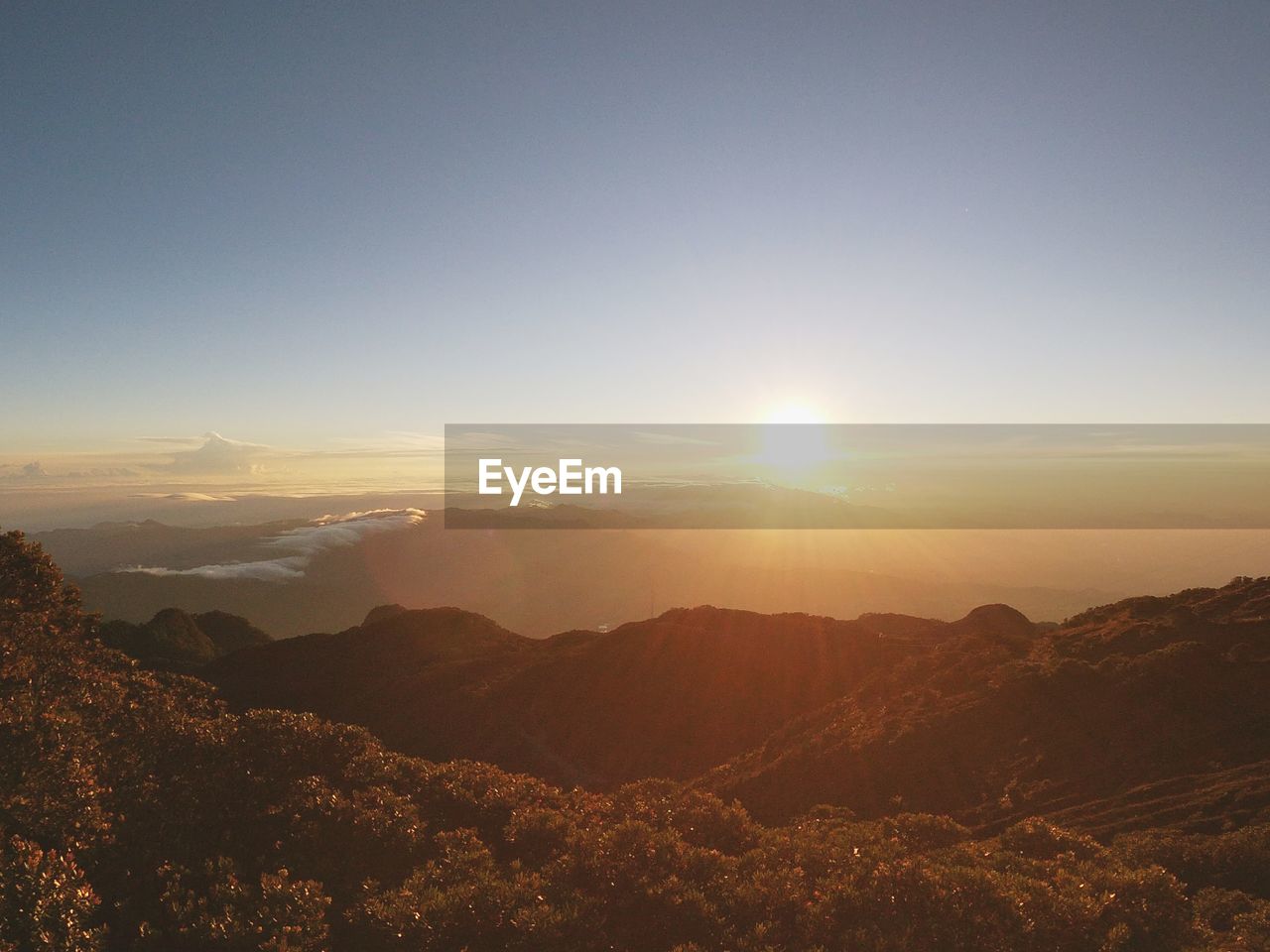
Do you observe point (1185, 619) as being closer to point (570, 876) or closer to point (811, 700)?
point (811, 700)

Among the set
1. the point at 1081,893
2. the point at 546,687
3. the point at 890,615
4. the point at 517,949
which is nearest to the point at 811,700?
the point at 546,687

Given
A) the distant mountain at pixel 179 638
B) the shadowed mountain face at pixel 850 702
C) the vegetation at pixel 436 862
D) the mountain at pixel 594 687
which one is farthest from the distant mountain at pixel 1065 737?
the distant mountain at pixel 179 638

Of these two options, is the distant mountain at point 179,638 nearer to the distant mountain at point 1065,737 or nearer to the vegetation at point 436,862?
the vegetation at point 436,862

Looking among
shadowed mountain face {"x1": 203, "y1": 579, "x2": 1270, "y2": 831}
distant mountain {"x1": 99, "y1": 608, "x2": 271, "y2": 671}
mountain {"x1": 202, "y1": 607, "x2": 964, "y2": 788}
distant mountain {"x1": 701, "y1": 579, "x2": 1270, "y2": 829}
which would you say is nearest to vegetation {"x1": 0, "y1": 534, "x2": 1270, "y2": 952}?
distant mountain {"x1": 701, "y1": 579, "x2": 1270, "y2": 829}

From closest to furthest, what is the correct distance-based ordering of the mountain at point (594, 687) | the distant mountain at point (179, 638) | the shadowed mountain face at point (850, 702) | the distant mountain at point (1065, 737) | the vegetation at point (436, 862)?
1. the vegetation at point (436, 862)
2. the distant mountain at point (1065, 737)
3. the shadowed mountain face at point (850, 702)
4. the mountain at point (594, 687)
5. the distant mountain at point (179, 638)

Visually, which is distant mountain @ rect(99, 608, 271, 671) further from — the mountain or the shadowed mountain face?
the mountain

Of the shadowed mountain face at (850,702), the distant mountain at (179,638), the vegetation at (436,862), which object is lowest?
the distant mountain at (179,638)

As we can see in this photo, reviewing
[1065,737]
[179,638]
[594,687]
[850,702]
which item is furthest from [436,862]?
[179,638]
